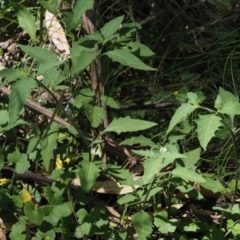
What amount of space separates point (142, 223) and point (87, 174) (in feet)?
0.90

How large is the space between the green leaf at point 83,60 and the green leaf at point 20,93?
22 cm

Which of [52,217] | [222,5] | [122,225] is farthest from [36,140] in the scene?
[222,5]

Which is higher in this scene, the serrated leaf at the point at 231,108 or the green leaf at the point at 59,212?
the serrated leaf at the point at 231,108

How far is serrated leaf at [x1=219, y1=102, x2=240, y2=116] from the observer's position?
2.23 m

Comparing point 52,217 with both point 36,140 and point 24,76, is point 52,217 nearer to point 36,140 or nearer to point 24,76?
point 36,140

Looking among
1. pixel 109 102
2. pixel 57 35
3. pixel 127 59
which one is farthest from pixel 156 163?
pixel 57 35

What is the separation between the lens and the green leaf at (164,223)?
8.38ft

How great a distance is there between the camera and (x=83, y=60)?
2467 mm

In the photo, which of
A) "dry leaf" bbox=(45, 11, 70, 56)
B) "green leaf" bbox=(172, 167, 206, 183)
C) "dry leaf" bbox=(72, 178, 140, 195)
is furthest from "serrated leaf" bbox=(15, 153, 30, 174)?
"dry leaf" bbox=(45, 11, 70, 56)

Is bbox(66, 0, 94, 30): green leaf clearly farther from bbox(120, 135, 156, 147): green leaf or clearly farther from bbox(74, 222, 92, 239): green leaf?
bbox(74, 222, 92, 239): green leaf

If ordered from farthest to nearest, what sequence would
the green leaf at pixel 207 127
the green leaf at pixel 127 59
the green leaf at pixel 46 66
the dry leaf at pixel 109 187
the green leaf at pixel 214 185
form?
the dry leaf at pixel 109 187 → the green leaf at pixel 214 185 → the green leaf at pixel 127 59 → the green leaf at pixel 46 66 → the green leaf at pixel 207 127

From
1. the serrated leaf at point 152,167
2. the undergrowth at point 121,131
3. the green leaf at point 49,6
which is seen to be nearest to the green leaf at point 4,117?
the undergrowth at point 121,131

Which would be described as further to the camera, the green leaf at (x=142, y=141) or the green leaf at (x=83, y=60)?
the green leaf at (x=142, y=141)

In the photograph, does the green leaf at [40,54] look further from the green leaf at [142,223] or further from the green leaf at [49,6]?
the green leaf at [142,223]
